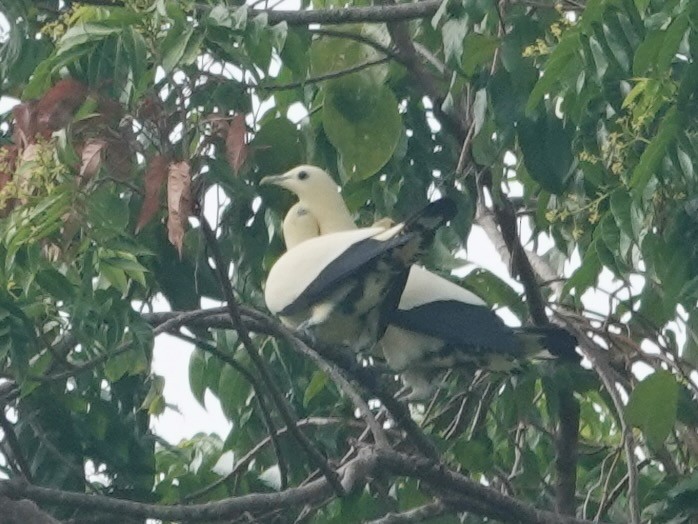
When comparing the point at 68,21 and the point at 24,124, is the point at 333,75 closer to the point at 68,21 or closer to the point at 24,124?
→ the point at 68,21

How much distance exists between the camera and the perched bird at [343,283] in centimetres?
357

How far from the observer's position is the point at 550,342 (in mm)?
3615

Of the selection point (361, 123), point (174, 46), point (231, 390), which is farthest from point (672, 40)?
point (231, 390)

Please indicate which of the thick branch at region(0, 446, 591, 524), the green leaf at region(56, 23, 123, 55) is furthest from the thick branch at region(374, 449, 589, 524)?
the green leaf at region(56, 23, 123, 55)

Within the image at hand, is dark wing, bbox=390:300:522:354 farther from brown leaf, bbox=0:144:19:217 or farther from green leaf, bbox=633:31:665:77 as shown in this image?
brown leaf, bbox=0:144:19:217

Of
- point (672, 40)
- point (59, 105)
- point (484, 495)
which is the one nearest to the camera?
point (672, 40)

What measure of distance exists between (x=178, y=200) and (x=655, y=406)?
1236 millimetres

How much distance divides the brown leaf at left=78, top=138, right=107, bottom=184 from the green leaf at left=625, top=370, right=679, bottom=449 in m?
Answer: 1.25

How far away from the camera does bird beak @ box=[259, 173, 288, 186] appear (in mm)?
3740

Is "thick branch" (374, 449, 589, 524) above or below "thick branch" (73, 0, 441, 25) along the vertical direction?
below

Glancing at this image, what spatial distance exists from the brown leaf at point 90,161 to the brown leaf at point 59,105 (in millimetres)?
124

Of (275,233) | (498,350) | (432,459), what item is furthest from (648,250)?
(275,233)

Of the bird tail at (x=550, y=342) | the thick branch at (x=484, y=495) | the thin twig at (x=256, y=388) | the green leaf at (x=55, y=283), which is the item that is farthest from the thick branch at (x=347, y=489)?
the bird tail at (x=550, y=342)

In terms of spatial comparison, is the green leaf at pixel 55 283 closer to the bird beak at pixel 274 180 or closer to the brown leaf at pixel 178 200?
the brown leaf at pixel 178 200
